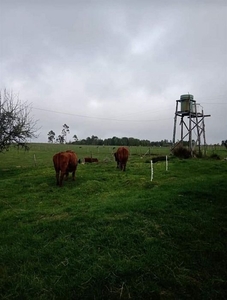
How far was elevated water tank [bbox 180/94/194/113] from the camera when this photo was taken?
97.0 ft

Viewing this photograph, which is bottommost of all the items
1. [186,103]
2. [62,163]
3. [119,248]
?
[119,248]

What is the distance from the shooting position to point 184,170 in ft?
56.6

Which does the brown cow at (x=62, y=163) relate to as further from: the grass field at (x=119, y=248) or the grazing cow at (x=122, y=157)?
the grazing cow at (x=122, y=157)

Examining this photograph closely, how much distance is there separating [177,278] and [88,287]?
1604mm

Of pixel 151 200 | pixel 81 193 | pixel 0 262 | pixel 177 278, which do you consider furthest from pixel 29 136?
pixel 177 278

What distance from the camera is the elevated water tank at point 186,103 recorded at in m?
29.6

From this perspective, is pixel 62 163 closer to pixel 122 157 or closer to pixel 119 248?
pixel 122 157

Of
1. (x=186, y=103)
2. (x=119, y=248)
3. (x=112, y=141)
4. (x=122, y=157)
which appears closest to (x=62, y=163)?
(x=122, y=157)

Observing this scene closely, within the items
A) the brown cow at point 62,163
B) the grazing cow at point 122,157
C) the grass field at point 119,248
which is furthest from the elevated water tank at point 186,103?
the grass field at point 119,248

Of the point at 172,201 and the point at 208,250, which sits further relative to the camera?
the point at 172,201

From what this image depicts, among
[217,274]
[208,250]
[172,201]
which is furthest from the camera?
[172,201]

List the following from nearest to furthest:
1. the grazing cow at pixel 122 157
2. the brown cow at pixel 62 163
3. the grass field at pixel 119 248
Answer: the grass field at pixel 119 248
the brown cow at pixel 62 163
the grazing cow at pixel 122 157

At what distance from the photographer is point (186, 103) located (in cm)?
2977

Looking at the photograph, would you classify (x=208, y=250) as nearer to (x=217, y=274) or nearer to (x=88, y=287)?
(x=217, y=274)
